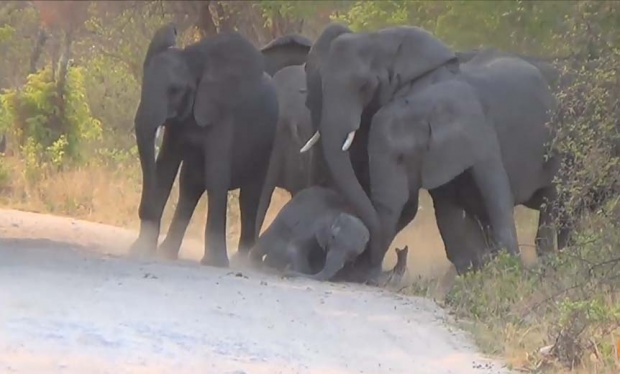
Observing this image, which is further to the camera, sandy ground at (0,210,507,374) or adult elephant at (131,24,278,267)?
adult elephant at (131,24,278,267)

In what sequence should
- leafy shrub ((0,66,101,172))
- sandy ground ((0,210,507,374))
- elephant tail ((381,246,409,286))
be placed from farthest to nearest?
1. leafy shrub ((0,66,101,172))
2. elephant tail ((381,246,409,286))
3. sandy ground ((0,210,507,374))

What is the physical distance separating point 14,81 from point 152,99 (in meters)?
21.3

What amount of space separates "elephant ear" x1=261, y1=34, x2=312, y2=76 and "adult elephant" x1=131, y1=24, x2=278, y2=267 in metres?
2.83

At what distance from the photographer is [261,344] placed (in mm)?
8336

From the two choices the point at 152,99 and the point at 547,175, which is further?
the point at 547,175

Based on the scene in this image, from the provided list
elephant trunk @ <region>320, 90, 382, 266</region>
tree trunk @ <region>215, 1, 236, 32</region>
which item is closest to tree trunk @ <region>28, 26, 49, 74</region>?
tree trunk @ <region>215, 1, 236, 32</region>

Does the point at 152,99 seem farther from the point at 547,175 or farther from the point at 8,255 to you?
the point at 547,175

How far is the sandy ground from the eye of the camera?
745 centimetres

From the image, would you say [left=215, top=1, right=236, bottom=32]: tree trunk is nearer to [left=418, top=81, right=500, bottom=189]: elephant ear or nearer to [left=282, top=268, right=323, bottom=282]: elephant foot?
[left=418, top=81, right=500, bottom=189]: elephant ear

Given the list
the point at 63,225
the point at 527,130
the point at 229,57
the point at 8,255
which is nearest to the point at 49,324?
the point at 8,255

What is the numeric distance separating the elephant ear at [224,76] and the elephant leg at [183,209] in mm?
732

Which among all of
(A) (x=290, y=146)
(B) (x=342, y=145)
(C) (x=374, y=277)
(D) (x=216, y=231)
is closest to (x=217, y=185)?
(D) (x=216, y=231)

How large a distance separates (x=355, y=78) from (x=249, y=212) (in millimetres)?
2058

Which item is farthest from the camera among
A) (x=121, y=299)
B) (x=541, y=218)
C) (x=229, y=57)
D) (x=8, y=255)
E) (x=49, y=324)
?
(x=541, y=218)
